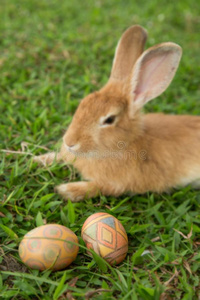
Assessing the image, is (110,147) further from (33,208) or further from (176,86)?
(176,86)

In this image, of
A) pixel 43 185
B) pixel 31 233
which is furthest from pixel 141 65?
pixel 31 233

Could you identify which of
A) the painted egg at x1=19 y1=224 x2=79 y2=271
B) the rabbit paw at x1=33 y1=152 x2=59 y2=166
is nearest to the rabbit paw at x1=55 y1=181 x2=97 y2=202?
the rabbit paw at x1=33 y1=152 x2=59 y2=166

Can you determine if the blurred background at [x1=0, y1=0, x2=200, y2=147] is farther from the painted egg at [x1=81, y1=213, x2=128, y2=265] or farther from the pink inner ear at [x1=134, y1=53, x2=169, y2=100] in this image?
the painted egg at [x1=81, y1=213, x2=128, y2=265]

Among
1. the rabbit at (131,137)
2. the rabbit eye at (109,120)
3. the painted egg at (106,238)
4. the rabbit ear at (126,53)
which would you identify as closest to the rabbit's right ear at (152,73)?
the rabbit at (131,137)

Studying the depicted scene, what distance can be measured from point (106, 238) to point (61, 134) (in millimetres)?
1739

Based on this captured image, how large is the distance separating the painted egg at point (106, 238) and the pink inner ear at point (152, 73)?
1.39 m

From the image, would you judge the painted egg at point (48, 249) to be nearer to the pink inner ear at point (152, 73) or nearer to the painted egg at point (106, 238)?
the painted egg at point (106, 238)

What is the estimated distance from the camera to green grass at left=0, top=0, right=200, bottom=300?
8.20 ft

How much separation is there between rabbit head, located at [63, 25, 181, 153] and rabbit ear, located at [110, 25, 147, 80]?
0.17 metres

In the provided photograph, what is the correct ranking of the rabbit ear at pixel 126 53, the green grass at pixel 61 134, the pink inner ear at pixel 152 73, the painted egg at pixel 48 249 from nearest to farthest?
the painted egg at pixel 48 249
the green grass at pixel 61 134
the pink inner ear at pixel 152 73
the rabbit ear at pixel 126 53

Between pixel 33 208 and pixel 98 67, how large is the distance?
9.28 ft

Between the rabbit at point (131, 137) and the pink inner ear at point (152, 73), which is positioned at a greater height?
the pink inner ear at point (152, 73)

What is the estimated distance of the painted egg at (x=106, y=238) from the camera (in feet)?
8.25

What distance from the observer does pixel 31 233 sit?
247cm
